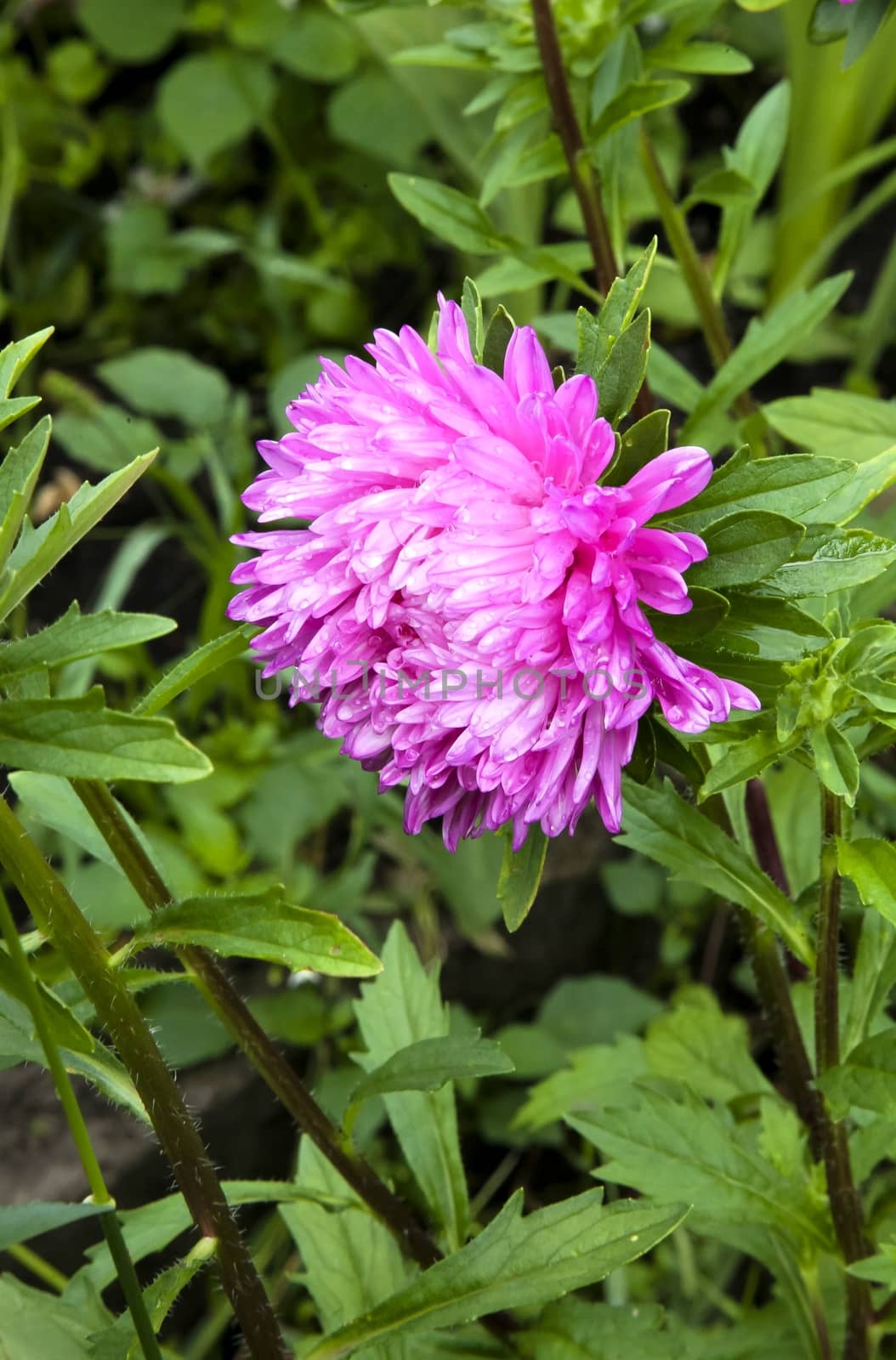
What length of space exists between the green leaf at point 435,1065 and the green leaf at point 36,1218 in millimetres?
284

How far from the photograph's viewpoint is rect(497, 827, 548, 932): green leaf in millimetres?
910

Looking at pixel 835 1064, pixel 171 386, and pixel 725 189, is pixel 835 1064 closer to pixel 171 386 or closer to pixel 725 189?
Result: pixel 725 189

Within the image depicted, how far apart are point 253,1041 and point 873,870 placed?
0.48 metres

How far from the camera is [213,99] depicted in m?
2.74

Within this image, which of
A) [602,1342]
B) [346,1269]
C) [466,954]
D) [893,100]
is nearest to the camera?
[602,1342]

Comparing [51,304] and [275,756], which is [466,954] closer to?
[275,756]

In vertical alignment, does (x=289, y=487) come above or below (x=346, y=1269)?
above

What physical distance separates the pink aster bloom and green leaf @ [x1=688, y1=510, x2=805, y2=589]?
0.13ft

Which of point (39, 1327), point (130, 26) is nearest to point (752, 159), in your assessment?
point (39, 1327)

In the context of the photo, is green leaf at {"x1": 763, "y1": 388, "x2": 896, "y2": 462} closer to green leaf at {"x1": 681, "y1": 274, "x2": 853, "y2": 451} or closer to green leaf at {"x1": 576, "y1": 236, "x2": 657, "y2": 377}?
green leaf at {"x1": 681, "y1": 274, "x2": 853, "y2": 451}

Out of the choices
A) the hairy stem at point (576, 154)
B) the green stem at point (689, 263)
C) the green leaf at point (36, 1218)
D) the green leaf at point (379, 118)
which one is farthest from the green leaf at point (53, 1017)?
the green leaf at point (379, 118)

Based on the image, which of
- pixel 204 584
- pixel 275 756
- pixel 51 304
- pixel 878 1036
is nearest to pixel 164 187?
pixel 51 304

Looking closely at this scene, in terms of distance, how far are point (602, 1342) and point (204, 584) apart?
1.73 meters

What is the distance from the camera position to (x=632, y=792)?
1.09 metres
